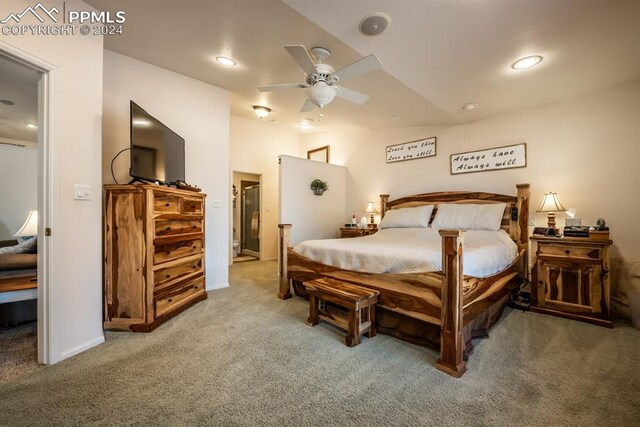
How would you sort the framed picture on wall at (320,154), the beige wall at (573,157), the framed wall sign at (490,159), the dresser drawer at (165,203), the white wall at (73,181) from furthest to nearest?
the framed picture on wall at (320,154) < the framed wall sign at (490,159) < the beige wall at (573,157) < the dresser drawer at (165,203) < the white wall at (73,181)

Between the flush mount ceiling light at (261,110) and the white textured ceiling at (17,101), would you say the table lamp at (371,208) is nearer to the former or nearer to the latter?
the flush mount ceiling light at (261,110)

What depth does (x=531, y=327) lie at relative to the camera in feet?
7.71

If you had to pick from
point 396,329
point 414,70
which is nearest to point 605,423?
point 396,329

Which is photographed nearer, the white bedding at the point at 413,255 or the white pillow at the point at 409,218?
the white bedding at the point at 413,255

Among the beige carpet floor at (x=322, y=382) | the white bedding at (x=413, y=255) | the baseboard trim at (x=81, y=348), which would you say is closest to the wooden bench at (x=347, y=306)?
the beige carpet floor at (x=322, y=382)

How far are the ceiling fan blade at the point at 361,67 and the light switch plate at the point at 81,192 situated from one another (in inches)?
Result: 84.5

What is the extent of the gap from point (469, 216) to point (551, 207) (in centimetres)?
82

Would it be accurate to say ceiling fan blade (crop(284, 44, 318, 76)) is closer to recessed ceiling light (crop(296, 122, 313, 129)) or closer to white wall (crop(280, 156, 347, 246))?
white wall (crop(280, 156, 347, 246))

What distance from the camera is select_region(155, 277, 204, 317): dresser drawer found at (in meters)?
2.37

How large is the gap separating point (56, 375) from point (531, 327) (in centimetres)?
366

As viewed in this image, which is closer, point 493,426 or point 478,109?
point 493,426

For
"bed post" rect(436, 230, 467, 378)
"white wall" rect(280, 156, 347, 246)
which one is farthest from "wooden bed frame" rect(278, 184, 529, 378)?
"white wall" rect(280, 156, 347, 246)

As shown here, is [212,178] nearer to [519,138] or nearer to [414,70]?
[414,70]

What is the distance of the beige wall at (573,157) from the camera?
8.93 ft
